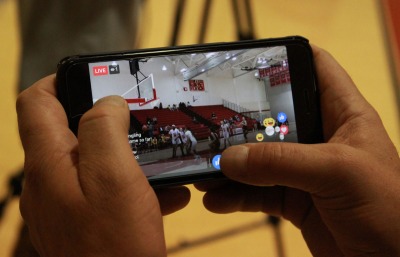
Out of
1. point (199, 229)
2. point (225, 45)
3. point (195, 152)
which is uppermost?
point (225, 45)

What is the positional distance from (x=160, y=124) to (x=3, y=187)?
0.78 feet

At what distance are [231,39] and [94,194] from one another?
399 mm

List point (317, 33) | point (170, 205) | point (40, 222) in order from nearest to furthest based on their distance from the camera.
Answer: point (40, 222)
point (170, 205)
point (317, 33)

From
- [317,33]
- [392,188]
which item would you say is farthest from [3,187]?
[317,33]

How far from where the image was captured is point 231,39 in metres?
0.56

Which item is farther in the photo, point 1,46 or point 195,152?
point 1,46

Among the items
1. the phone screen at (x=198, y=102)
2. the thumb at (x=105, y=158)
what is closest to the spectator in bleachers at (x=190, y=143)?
the phone screen at (x=198, y=102)

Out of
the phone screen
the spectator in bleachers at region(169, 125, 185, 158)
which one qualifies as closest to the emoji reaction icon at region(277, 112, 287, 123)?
the phone screen

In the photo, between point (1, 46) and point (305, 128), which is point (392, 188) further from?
point (1, 46)

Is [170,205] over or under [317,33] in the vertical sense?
under

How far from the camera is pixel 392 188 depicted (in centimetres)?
29

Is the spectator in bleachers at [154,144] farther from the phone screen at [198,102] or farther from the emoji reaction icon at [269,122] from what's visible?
the emoji reaction icon at [269,122]

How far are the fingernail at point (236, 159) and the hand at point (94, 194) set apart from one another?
8 centimetres

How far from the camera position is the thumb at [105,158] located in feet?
0.77
